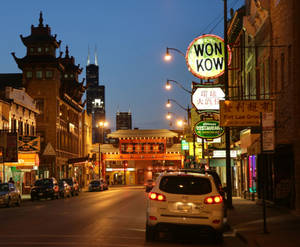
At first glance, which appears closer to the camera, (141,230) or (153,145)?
(141,230)

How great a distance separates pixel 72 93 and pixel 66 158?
11.5 meters

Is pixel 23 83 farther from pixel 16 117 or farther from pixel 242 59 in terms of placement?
pixel 242 59

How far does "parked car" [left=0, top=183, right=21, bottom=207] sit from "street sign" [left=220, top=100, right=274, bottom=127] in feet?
52.2

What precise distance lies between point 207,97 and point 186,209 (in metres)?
18.5

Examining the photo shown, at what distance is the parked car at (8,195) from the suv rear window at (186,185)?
20.7 m

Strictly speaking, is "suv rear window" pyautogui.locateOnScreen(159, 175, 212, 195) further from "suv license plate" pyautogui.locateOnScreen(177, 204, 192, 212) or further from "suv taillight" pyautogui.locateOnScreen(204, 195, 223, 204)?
"suv license plate" pyautogui.locateOnScreen(177, 204, 192, 212)

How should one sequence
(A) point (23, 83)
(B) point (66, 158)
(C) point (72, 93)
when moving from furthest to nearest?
(C) point (72, 93)
(B) point (66, 158)
(A) point (23, 83)

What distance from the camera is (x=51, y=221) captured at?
20656 mm

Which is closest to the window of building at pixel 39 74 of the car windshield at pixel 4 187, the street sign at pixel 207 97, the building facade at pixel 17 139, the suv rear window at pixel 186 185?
the building facade at pixel 17 139

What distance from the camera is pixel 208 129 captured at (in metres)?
33.0

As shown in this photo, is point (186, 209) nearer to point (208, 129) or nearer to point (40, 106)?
point (208, 129)

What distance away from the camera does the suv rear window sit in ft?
46.3

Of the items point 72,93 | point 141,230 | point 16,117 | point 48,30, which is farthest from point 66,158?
point 141,230

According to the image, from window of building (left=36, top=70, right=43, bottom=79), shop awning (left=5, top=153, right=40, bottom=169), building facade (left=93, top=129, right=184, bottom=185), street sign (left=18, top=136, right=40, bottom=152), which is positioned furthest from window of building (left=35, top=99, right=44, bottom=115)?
building facade (left=93, top=129, right=184, bottom=185)
